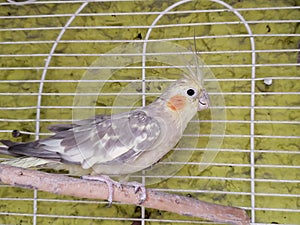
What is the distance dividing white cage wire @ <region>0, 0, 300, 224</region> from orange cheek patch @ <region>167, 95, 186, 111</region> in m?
0.16

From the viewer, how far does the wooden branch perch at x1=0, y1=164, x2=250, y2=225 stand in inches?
52.5

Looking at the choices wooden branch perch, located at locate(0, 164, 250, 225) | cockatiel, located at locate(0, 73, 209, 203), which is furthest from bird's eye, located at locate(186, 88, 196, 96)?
wooden branch perch, located at locate(0, 164, 250, 225)

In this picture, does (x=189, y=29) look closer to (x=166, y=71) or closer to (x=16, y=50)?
(x=166, y=71)

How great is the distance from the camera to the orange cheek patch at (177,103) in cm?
153

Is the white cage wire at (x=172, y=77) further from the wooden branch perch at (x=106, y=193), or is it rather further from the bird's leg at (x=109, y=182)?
the bird's leg at (x=109, y=182)

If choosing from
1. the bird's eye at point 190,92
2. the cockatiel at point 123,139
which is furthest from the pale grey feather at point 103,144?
the bird's eye at point 190,92

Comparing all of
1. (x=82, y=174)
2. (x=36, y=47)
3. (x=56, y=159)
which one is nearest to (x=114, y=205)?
(x=82, y=174)

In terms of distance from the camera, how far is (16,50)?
186 centimetres

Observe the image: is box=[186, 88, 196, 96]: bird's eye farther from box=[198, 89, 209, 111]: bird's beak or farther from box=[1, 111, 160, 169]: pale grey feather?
box=[1, 111, 160, 169]: pale grey feather

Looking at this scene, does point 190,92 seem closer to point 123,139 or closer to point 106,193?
point 123,139

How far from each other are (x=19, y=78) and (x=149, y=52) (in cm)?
50

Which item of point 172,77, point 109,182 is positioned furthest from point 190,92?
point 109,182

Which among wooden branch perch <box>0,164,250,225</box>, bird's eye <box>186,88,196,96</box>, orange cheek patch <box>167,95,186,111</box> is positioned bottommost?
wooden branch perch <box>0,164,250,225</box>

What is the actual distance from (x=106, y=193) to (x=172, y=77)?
0.52 m
